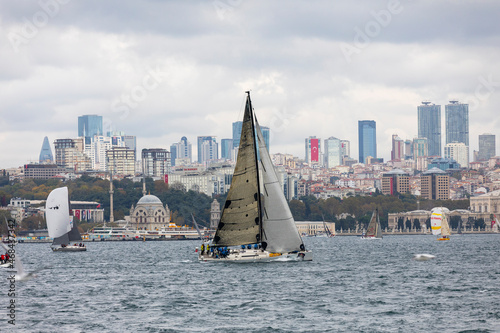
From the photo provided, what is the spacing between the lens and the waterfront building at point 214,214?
560ft

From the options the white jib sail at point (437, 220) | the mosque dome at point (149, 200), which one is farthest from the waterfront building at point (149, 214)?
the white jib sail at point (437, 220)

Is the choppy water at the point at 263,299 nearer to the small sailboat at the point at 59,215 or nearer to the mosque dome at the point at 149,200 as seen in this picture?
the small sailboat at the point at 59,215

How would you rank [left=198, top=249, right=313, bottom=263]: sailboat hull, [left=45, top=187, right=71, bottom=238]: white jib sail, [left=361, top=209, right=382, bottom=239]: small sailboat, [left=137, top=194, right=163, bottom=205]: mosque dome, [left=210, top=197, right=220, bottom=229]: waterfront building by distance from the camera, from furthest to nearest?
[left=137, top=194, right=163, bottom=205]: mosque dome, [left=210, top=197, right=220, bottom=229]: waterfront building, [left=361, top=209, right=382, bottom=239]: small sailboat, [left=45, top=187, right=71, bottom=238]: white jib sail, [left=198, top=249, right=313, bottom=263]: sailboat hull

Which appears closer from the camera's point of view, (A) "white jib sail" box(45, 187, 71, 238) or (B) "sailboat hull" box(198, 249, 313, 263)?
(B) "sailboat hull" box(198, 249, 313, 263)

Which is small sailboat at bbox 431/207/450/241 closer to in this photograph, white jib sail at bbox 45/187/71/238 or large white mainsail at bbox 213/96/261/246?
white jib sail at bbox 45/187/71/238

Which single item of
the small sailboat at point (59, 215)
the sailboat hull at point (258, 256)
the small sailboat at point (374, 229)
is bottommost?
the small sailboat at point (374, 229)

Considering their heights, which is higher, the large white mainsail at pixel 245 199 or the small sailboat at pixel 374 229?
the large white mainsail at pixel 245 199

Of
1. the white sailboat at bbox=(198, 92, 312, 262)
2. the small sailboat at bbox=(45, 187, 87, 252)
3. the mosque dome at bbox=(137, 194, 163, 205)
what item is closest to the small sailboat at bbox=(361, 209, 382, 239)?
the mosque dome at bbox=(137, 194, 163, 205)

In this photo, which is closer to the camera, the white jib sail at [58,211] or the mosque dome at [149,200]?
the white jib sail at [58,211]

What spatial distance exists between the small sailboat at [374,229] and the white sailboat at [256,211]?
85457 millimetres

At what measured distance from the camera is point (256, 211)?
1809 inches

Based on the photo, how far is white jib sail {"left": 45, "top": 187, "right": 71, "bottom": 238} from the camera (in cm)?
7856

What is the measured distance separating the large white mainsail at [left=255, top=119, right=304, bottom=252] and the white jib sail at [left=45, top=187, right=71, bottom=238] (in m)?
35.8

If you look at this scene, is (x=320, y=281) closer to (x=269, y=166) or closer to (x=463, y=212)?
(x=269, y=166)
